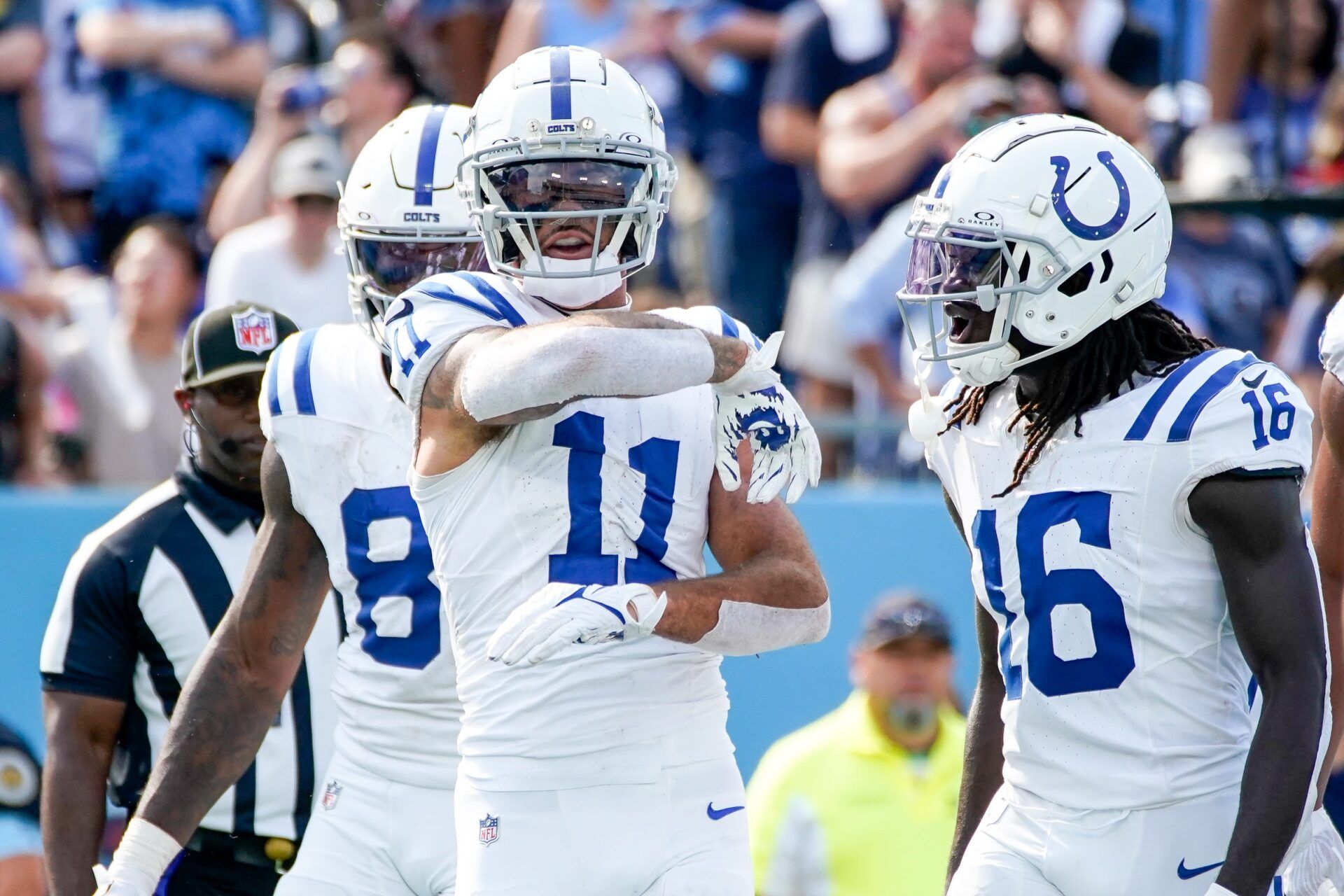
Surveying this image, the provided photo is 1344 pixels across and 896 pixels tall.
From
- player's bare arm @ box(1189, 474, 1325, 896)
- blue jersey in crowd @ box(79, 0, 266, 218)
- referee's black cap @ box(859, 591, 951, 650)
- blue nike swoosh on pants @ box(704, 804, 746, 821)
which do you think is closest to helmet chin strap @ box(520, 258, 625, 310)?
blue nike swoosh on pants @ box(704, 804, 746, 821)

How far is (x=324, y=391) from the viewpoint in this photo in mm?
3678

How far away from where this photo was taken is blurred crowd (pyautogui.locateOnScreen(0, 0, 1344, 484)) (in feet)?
22.4

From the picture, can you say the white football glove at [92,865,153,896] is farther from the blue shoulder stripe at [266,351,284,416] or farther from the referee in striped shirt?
the blue shoulder stripe at [266,351,284,416]

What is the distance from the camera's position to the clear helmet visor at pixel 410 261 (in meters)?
3.86

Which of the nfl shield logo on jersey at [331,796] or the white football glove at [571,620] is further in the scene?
the nfl shield logo on jersey at [331,796]

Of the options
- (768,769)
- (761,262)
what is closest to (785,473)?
(768,769)

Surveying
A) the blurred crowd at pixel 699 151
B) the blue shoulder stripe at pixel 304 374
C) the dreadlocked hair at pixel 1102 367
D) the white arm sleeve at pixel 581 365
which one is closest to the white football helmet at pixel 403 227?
the blue shoulder stripe at pixel 304 374

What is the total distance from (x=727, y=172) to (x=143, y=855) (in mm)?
4508

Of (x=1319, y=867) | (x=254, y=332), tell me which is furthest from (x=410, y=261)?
(x=1319, y=867)

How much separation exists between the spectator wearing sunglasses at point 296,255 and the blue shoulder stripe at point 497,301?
3.63 m

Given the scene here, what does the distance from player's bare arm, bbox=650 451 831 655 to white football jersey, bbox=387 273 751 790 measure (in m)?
0.09

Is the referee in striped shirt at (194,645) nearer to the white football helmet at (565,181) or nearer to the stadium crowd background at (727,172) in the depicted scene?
the white football helmet at (565,181)

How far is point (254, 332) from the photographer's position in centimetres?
427

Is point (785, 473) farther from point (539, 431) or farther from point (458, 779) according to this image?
point (458, 779)
